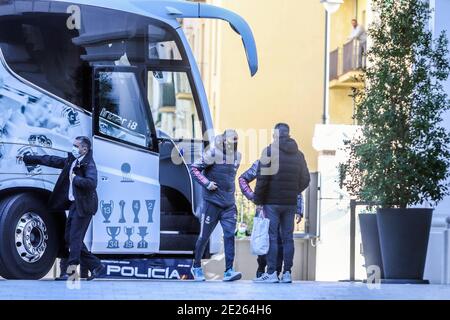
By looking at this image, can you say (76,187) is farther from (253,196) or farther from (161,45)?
(161,45)

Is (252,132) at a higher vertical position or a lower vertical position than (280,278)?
higher

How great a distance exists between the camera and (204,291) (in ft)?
46.8

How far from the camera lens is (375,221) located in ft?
56.3

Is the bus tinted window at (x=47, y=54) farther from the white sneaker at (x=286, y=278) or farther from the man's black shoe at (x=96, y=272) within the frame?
the white sneaker at (x=286, y=278)

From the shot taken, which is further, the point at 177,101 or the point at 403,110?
the point at 177,101

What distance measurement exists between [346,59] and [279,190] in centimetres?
2639

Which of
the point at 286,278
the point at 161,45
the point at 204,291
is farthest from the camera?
the point at 161,45

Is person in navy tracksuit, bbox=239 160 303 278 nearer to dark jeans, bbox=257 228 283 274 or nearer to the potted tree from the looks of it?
dark jeans, bbox=257 228 283 274

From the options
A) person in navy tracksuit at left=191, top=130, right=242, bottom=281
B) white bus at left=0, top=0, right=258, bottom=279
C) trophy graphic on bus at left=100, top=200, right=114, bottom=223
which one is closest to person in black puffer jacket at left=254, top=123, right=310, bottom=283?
person in navy tracksuit at left=191, top=130, right=242, bottom=281

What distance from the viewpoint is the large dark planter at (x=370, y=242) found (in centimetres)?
1716

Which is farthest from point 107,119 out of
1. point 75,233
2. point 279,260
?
point 279,260

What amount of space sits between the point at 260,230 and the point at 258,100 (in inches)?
788
